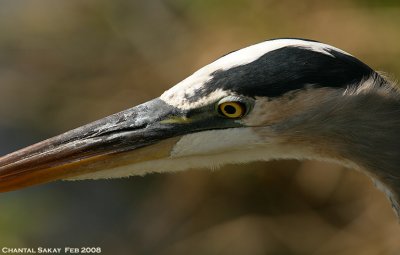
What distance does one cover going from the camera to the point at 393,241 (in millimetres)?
4523

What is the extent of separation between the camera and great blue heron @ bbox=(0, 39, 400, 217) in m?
2.43

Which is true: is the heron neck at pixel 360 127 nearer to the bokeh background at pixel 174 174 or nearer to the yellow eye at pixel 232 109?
the yellow eye at pixel 232 109

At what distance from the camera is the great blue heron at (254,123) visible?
243cm

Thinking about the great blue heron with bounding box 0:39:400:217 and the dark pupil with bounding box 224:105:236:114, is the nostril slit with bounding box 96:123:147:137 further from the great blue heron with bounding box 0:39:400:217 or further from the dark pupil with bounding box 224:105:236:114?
the dark pupil with bounding box 224:105:236:114

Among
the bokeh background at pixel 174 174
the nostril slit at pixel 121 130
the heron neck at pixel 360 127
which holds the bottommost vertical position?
the heron neck at pixel 360 127

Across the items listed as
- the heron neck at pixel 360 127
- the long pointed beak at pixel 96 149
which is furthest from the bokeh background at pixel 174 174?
the long pointed beak at pixel 96 149

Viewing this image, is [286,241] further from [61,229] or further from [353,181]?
[61,229]

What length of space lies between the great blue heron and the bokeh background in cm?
214

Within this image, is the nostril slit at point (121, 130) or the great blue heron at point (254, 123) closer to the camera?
the great blue heron at point (254, 123)

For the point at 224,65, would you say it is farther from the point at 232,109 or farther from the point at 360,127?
the point at 360,127

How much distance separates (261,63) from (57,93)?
3574mm

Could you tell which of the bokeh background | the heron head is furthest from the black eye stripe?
the bokeh background

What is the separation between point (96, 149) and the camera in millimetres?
2543

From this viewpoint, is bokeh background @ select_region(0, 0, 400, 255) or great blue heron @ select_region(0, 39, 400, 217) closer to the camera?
great blue heron @ select_region(0, 39, 400, 217)
